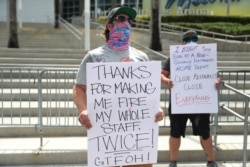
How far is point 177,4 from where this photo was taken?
37.6 m

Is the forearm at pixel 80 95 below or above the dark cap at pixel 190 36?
below

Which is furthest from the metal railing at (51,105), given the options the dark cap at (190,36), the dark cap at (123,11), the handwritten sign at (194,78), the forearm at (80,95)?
the dark cap at (123,11)

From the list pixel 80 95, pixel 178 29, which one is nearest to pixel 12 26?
pixel 178 29

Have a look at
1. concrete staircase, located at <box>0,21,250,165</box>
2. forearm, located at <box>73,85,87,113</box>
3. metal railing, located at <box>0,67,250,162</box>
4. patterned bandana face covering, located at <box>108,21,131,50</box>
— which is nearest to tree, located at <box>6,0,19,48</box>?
concrete staircase, located at <box>0,21,250,165</box>

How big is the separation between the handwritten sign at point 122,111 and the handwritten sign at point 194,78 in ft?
5.81

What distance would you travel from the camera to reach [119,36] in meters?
3.09

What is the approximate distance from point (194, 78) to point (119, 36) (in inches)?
82.5

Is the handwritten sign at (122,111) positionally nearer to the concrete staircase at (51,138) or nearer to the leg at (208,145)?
the leg at (208,145)

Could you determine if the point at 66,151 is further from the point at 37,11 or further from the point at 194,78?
the point at 37,11

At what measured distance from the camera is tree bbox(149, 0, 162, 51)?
14.7 m

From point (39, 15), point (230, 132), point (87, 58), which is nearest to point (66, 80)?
point (230, 132)

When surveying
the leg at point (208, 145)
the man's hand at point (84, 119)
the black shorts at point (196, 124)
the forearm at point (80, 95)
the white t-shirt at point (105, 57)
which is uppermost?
the white t-shirt at point (105, 57)

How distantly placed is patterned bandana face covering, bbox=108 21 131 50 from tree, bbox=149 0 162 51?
11.6m

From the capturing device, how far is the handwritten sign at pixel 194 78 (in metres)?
4.84
